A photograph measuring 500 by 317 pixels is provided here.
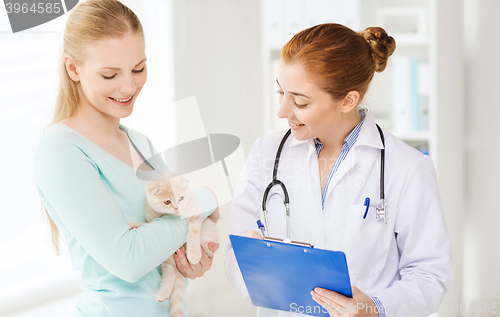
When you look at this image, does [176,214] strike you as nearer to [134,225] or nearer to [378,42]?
[134,225]

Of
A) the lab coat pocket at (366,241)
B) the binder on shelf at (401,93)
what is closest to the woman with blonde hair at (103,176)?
the lab coat pocket at (366,241)

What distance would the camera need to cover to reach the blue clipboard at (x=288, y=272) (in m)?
0.95

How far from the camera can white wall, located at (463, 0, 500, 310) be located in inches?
82.4

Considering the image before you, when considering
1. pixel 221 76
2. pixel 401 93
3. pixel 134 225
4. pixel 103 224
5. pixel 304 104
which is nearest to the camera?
pixel 103 224

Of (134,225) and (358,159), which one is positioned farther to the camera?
(358,159)

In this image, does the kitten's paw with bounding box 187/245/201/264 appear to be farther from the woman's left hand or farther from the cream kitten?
the woman's left hand

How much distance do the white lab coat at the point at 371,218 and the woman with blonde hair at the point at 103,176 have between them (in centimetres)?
24

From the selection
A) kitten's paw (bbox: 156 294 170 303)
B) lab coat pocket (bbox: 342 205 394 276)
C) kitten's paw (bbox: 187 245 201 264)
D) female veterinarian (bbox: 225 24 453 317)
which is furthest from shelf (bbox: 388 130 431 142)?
kitten's paw (bbox: 156 294 170 303)

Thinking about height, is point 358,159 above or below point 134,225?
above

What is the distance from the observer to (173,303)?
1160mm

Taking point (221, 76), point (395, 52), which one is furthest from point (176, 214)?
point (395, 52)

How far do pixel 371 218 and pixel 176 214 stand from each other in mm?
551

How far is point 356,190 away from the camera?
1.21 m

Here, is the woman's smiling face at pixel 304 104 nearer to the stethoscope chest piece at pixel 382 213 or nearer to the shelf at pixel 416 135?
the stethoscope chest piece at pixel 382 213
